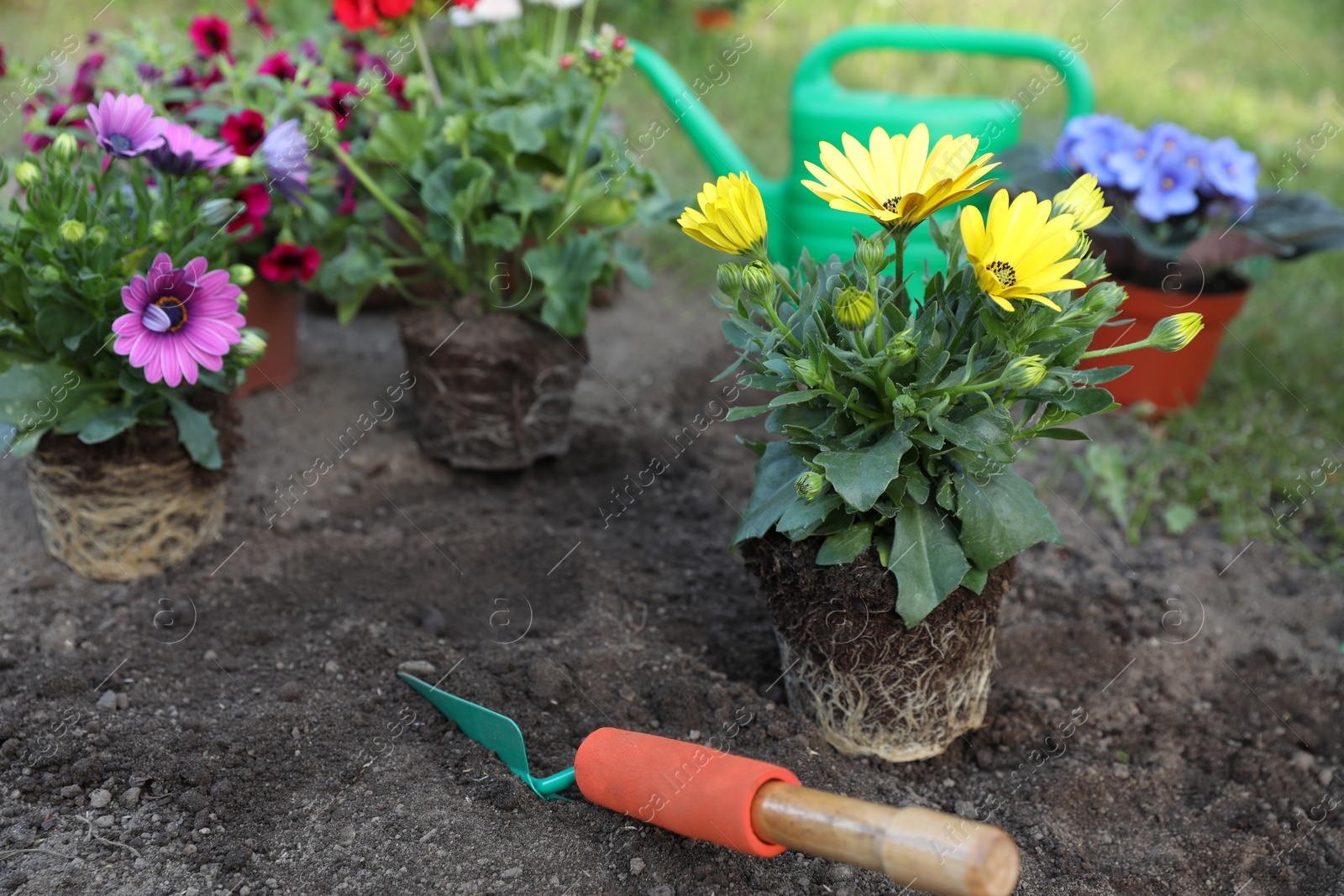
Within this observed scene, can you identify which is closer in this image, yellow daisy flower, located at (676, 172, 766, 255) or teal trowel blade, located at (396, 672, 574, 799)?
yellow daisy flower, located at (676, 172, 766, 255)

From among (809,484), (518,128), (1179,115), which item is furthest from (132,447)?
(1179,115)

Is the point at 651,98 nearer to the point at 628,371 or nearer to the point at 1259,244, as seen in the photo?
the point at 628,371

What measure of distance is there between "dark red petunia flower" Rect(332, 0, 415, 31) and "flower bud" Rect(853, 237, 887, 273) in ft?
4.29

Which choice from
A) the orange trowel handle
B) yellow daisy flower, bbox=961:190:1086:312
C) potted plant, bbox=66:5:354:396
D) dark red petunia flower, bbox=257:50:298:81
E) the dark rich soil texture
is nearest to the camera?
the orange trowel handle

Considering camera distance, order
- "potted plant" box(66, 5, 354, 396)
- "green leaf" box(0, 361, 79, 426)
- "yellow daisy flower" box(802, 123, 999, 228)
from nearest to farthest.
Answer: "yellow daisy flower" box(802, 123, 999, 228) < "green leaf" box(0, 361, 79, 426) < "potted plant" box(66, 5, 354, 396)

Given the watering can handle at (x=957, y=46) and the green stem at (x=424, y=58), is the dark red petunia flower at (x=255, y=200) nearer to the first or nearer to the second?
the green stem at (x=424, y=58)

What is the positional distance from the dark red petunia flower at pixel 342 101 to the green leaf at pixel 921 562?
60.3 inches

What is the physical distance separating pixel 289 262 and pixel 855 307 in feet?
4.65

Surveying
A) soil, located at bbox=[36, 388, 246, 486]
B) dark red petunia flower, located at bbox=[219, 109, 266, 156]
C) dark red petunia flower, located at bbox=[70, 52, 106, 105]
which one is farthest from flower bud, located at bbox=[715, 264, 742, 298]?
dark red petunia flower, located at bbox=[70, 52, 106, 105]

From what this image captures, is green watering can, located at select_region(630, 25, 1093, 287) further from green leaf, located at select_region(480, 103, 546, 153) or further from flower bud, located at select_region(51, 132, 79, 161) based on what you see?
flower bud, located at select_region(51, 132, 79, 161)

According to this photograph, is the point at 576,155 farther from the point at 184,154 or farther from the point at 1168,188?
the point at 1168,188

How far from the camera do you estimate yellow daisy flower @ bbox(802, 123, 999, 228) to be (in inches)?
51.0

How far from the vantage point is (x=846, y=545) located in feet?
4.70

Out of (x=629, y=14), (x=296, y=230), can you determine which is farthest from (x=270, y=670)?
(x=629, y=14)
